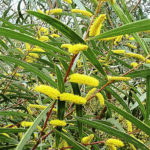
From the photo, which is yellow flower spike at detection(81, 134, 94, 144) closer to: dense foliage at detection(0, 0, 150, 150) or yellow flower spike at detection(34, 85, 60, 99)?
dense foliage at detection(0, 0, 150, 150)

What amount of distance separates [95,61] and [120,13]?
0.25 meters

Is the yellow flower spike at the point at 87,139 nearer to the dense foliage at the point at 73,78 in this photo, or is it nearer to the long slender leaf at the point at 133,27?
the dense foliage at the point at 73,78

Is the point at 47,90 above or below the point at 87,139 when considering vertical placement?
above

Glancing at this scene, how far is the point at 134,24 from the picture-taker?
0.70 meters

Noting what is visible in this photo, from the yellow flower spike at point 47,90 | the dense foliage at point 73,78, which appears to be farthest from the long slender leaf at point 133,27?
the yellow flower spike at point 47,90

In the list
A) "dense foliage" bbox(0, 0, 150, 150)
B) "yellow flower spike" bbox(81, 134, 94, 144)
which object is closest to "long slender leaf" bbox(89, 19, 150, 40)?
"dense foliage" bbox(0, 0, 150, 150)

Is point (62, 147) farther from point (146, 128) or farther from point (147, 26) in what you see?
point (147, 26)

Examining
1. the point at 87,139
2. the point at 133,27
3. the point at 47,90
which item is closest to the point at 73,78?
the point at 47,90

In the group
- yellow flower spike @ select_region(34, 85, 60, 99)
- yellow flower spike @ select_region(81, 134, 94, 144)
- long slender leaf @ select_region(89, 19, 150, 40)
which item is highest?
long slender leaf @ select_region(89, 19, 150, 40)

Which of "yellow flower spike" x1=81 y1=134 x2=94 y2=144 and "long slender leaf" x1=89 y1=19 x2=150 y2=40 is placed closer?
"long slender leaf" x1=89 y1=19 x2=150 y2=40

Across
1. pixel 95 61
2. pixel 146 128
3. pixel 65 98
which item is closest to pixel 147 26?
pixel 95 61

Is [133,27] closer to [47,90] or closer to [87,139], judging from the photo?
[47,90]

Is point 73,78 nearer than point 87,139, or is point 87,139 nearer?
point 73,78

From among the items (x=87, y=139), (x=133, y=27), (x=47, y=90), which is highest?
(x=133, y=27)
